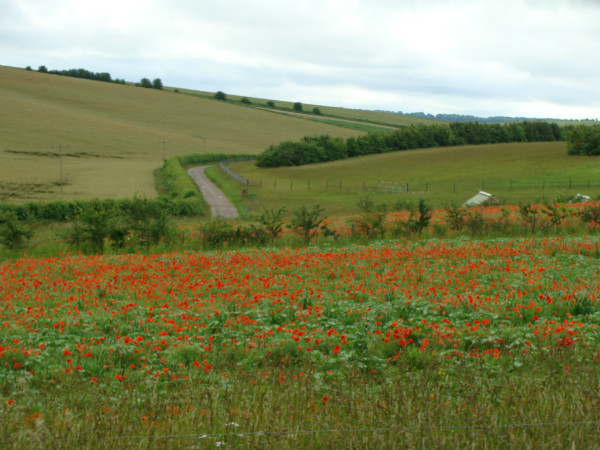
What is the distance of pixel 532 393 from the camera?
5383 millimetres

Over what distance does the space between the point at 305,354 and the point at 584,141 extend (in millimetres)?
77265

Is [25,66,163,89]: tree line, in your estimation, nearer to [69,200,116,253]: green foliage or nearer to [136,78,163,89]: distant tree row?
[136,78,163,89]: distant tree row

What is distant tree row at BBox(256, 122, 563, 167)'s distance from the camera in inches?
3893

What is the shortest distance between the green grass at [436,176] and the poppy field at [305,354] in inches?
1064

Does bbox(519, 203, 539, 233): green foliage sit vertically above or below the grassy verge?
above

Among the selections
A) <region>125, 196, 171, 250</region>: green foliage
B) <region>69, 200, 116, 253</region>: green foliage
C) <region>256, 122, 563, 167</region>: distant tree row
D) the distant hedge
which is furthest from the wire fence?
<region>69, 200, 116, 253</region>: green foliage

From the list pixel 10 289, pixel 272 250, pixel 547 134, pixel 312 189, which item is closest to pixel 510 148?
pixel 547 134

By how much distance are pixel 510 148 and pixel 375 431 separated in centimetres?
9040

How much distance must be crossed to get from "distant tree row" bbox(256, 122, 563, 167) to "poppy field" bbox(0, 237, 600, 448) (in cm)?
8482

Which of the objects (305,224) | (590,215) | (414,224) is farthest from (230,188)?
(590,215)

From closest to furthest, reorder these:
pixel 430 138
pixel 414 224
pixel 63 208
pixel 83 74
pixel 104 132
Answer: pixel 414 224 < pixel 63 208 < pixel 104 132 < pixel 430 138 < pixel 83 74

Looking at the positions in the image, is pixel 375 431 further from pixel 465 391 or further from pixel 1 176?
pixel 1 176

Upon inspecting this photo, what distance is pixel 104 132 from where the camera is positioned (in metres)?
103

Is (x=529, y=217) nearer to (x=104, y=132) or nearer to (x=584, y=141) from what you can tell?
(x=584, y=141)
